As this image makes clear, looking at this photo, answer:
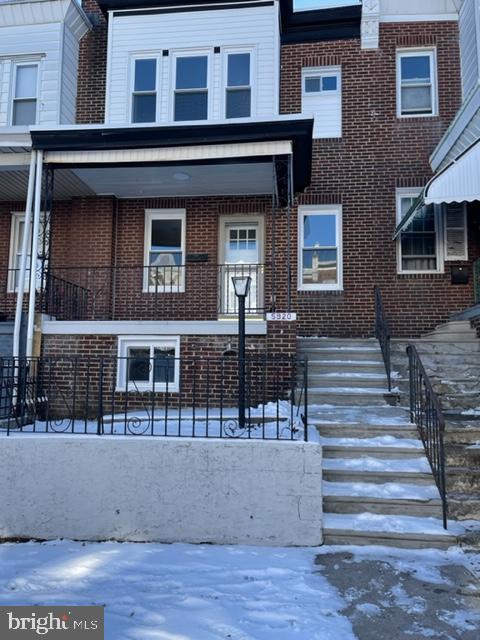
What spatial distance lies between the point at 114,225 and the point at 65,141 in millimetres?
2635

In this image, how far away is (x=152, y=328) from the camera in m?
8.05

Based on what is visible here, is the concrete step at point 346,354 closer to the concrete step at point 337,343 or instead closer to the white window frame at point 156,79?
the concrete step at point 337,343

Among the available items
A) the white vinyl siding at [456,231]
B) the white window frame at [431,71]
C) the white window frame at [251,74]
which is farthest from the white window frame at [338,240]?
the white window frame at [431,71]

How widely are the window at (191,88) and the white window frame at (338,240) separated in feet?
9.01

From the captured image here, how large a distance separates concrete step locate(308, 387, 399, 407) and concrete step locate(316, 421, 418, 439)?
123cm

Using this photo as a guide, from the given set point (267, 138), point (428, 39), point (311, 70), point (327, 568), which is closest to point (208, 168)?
point (267, 138)

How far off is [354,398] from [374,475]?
78.7 inches

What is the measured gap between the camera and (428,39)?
10812 mm

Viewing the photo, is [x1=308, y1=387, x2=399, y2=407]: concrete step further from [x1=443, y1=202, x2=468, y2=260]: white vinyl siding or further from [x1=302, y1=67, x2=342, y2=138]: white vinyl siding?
[x1=302, y1=67, x2=342, y2=138]: white vinyl siding

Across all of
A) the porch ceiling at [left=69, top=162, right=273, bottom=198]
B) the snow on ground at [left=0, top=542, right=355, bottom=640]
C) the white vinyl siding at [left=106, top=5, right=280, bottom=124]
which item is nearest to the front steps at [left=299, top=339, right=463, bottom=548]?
the snow on ground at [left=0, top=542, right=355, bottom=640]

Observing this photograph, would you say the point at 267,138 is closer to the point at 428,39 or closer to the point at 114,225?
the point at 114,225

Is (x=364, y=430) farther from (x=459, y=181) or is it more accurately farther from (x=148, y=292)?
(x=148, y=292)

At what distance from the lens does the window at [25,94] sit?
416 inches

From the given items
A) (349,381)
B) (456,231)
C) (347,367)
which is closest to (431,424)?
(349,381)
